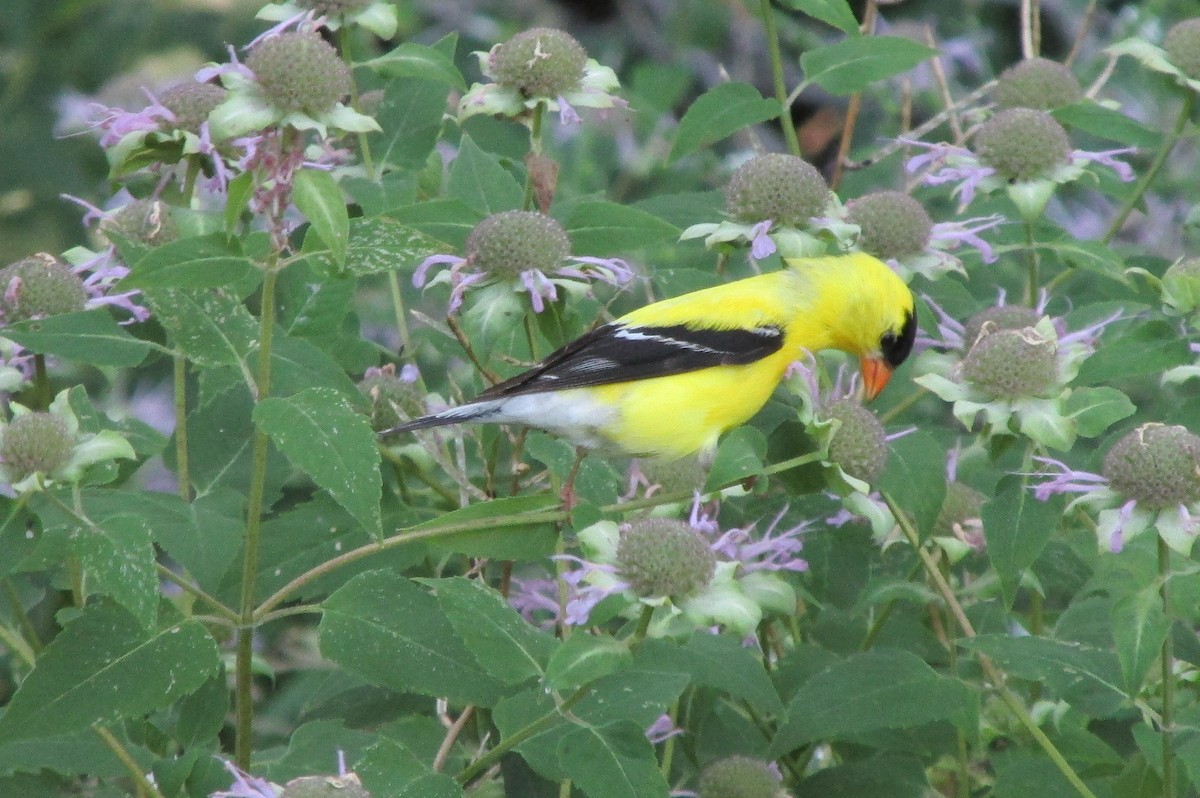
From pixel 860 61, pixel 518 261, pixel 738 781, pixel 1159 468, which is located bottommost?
pixel 738 781

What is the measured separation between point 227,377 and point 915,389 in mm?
993

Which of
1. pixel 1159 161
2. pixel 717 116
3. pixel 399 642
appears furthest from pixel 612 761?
pixel 1159 161

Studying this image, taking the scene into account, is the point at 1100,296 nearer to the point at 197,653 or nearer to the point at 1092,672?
the point at 1092,672

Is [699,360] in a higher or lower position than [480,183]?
lower

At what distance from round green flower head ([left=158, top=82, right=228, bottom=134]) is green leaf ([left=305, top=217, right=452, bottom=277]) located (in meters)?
0.54

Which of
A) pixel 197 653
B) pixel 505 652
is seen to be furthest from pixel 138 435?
pixel 505 652

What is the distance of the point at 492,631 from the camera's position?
1.51 metres

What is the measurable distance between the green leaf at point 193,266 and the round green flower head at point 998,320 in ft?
3.16

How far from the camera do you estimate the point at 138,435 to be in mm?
1866

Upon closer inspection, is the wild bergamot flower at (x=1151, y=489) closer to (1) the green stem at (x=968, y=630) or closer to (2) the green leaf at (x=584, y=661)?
(1) the green stem at (x=968, y=630)

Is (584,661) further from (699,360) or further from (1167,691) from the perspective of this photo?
(699,360)

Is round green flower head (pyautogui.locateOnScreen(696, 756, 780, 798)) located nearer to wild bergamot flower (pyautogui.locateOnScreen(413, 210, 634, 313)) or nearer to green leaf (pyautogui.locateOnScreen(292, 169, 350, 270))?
wild bergamot flower (pyautogui.locateOnScreen(413, 210, 634, 313))

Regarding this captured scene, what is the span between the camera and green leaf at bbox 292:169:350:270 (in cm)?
145

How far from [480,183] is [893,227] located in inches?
23.7
